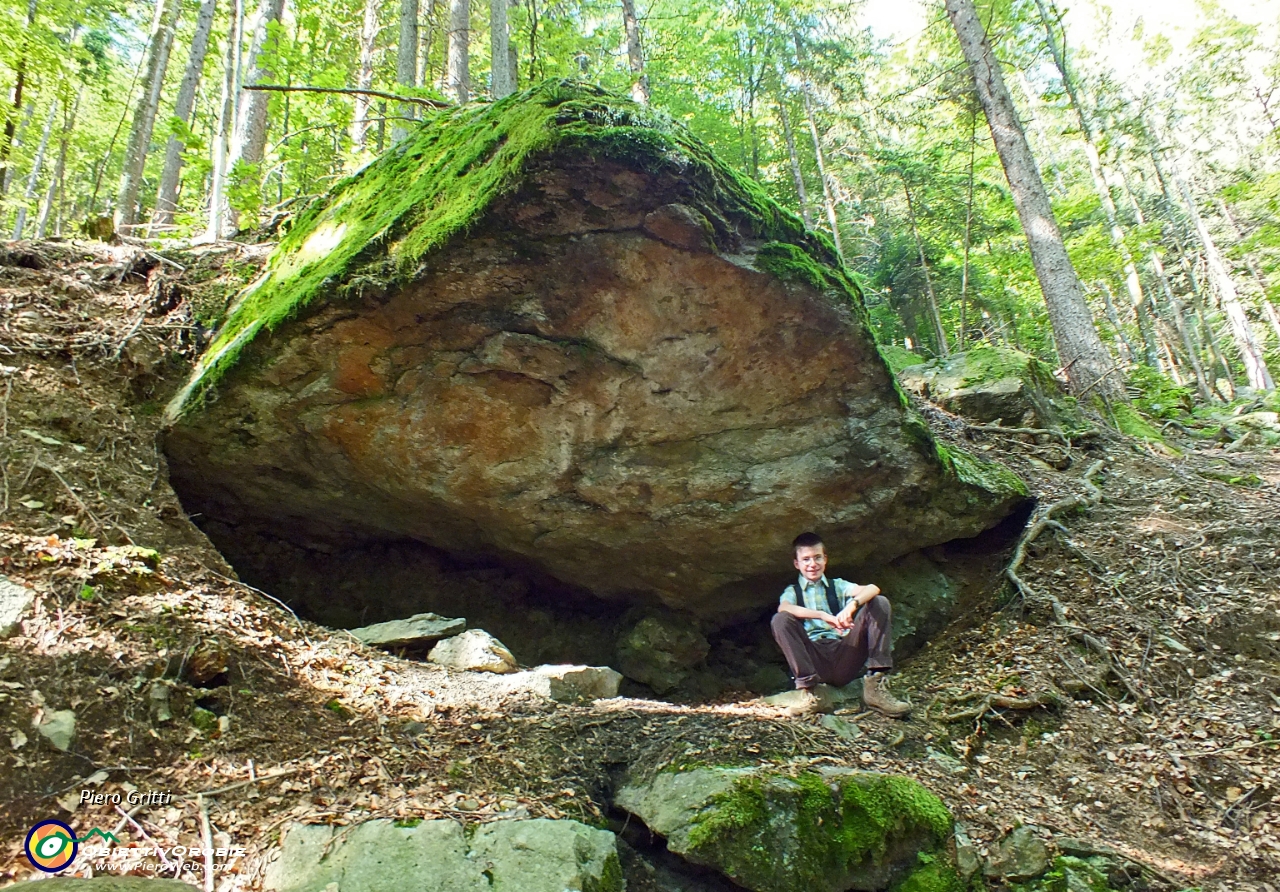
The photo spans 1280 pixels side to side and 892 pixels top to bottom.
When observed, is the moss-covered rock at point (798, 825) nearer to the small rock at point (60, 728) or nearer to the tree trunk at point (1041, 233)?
the small rock at point (60, 728)

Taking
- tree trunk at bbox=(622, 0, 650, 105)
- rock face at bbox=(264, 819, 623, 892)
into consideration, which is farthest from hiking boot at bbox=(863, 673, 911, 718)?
tree trunk at bbox=(622, 0, 650, 105)

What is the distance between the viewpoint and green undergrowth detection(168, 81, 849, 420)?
3.88 m

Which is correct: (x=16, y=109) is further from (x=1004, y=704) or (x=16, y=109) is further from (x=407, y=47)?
(x=1004, y=704)

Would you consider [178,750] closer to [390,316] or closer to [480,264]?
[390,316]

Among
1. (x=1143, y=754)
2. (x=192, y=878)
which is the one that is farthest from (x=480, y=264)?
(x=1143, y=754)

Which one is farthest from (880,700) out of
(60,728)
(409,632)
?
(60,728)

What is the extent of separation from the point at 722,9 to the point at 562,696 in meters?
19.8

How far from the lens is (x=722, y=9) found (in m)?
17.7

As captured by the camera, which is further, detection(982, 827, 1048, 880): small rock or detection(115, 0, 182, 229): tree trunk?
detection(115, 0, 182, 229): tree trunk

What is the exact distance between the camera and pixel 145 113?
9477 millimetres

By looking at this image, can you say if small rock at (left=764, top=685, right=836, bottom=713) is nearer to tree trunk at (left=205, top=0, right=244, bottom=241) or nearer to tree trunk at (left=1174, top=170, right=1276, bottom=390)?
tree trunk at (left=205, top=0, right=244, bottom=241)

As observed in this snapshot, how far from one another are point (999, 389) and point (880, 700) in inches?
197

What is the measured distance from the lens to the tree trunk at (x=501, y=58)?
968 centimetres

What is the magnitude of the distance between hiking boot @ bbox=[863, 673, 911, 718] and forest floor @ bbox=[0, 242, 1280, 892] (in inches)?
4.0
